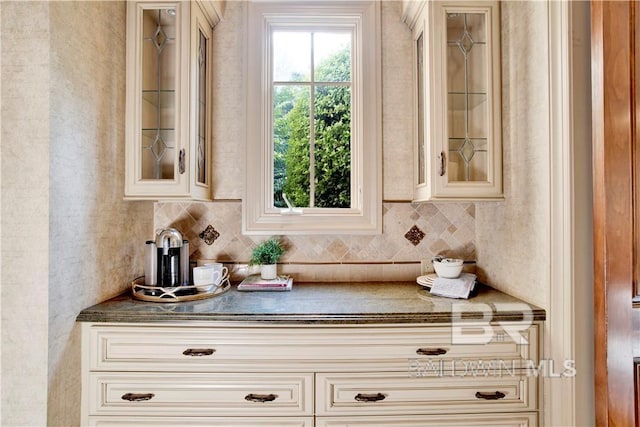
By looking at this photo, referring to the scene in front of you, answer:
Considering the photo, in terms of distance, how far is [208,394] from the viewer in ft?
4.57

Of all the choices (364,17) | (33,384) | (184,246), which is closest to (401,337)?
(184,246)

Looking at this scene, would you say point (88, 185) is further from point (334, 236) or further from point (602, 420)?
point (602, 420)

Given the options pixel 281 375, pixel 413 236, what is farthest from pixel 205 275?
pixel 413 236

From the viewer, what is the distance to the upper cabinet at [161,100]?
5.48ft

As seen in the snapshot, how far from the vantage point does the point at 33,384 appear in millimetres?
1265

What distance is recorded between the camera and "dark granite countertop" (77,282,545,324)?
55.1 inches

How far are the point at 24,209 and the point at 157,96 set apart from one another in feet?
2.56

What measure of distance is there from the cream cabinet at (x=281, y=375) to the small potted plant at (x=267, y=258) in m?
0.50

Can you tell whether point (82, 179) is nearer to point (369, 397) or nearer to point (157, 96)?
point (157, 96)


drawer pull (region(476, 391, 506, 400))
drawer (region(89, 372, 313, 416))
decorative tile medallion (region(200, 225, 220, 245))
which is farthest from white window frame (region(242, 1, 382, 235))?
drawer pull (region(476, 391, 506, 400))

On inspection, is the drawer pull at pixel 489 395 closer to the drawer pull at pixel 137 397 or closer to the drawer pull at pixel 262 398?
the drawer pull at pixel 262 398

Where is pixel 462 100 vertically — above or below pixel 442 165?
above

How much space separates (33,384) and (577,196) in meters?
2.17

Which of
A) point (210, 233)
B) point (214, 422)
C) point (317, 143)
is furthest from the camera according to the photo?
point (317, 143)
